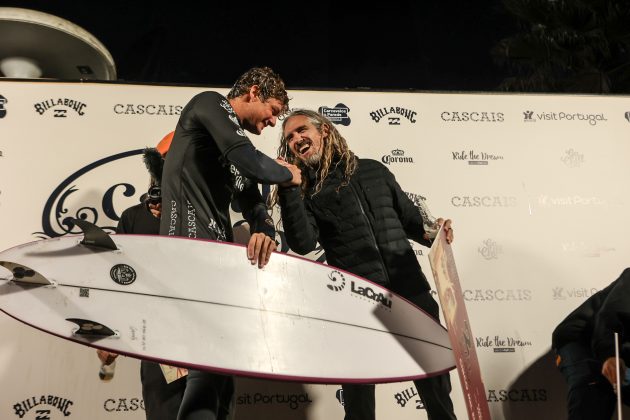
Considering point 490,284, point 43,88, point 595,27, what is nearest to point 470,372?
point 490,284

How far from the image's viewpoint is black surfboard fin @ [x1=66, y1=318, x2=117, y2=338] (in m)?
2.30

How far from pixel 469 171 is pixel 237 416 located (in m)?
1.95

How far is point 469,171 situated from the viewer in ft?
12.6

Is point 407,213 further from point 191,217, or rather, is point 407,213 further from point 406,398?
point 191,217

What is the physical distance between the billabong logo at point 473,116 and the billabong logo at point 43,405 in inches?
106

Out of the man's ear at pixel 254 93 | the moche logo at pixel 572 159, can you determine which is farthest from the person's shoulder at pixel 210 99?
the moche logo at pixel 572 159

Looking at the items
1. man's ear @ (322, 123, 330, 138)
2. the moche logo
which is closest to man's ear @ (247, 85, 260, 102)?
man's ear @ (322, 123, 330, 138)

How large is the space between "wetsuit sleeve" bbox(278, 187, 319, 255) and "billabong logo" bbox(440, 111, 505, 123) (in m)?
1.45

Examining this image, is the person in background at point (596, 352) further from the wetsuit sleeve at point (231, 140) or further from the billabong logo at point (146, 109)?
the billabong logo at point (146, 109)

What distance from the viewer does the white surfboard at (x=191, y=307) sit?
232cm

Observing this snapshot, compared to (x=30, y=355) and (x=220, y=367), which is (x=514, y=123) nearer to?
(x=220, y=367)

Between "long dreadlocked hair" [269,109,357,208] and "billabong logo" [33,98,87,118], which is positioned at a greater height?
"billabong logo" [33,98,87,118]

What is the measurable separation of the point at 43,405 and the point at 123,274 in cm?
130

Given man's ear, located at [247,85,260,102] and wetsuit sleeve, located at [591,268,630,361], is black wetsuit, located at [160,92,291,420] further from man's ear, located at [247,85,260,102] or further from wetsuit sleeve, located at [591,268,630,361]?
wetsuit sleeve, located at [591,268,630,361]
